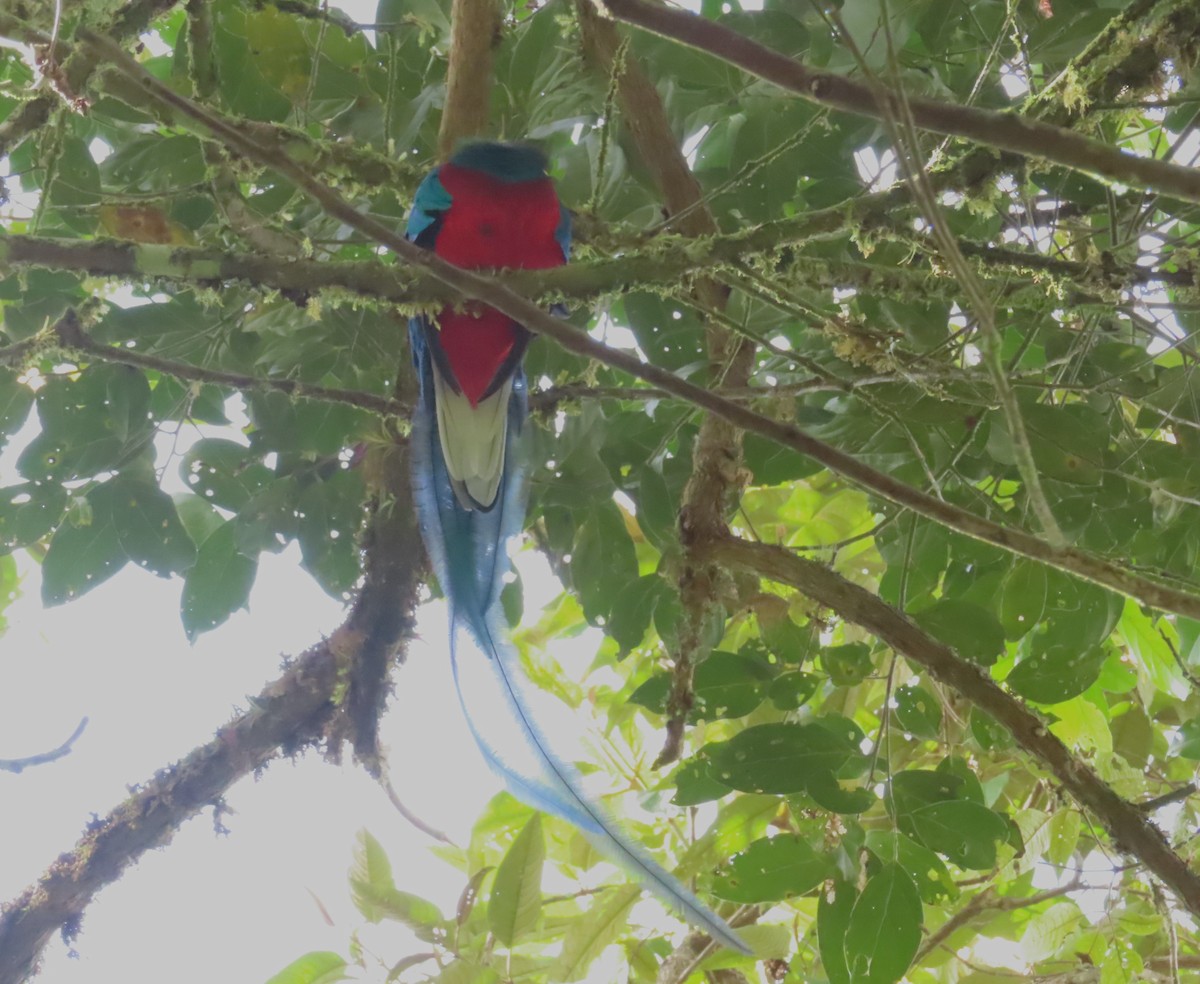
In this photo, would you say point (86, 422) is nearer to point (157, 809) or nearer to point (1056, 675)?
point (157, 809)

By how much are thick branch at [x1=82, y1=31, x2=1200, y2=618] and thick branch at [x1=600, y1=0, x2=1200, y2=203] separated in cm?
28

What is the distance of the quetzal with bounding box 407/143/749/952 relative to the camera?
1.42 metres

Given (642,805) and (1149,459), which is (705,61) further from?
(642,805)

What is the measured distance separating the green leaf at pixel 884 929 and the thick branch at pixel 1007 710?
0.25 meters

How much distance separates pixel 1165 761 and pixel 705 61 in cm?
183

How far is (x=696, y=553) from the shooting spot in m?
1.61

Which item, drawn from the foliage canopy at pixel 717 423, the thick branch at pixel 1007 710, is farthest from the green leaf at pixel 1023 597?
the thick branch at pixel 1007 710

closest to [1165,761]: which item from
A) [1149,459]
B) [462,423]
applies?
[1149,459]

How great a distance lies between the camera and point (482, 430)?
1.77 meters

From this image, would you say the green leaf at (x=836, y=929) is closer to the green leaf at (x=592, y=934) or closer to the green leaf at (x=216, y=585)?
the green leaf at (x=592, y=934)

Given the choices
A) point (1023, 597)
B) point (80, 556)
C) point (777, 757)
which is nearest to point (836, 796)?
point (777, 757)

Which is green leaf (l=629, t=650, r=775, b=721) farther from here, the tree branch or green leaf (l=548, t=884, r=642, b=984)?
the tree branch

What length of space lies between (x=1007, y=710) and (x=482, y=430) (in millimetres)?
960

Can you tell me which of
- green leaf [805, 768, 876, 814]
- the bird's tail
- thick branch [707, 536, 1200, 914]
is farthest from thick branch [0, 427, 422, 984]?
green leaf [805, 768, 876, 814]
